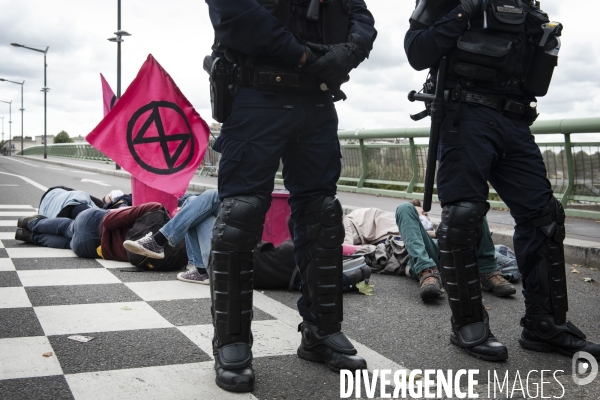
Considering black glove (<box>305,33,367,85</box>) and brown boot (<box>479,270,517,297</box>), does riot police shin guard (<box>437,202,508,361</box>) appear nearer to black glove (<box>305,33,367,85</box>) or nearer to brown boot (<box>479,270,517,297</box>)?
black glove (<box>305,33,367,85</box>)

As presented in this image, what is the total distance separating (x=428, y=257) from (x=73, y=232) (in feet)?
10.2

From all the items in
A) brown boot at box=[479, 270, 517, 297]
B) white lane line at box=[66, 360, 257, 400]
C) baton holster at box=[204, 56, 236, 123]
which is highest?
baton holster at box=[204, 56, 236, 123]

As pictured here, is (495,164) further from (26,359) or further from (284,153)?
(26,359)

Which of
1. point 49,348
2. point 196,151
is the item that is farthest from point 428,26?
point 196,151

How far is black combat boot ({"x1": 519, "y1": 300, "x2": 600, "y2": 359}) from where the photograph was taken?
10.6 ft

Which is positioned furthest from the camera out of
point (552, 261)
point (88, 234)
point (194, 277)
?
point (88, 234)

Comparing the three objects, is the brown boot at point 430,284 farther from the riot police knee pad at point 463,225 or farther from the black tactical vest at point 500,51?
the black tactical vest at point 500,51

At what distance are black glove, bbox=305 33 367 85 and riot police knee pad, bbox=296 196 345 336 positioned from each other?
0.52 m

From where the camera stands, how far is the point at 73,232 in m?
6.05

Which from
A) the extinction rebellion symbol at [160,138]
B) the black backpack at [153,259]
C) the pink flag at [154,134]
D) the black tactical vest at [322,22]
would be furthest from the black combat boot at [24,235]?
the black tactical vest at [322,22]

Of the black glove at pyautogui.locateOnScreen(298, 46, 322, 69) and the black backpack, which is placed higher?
the black glove at pyautogui.locateOnScreen(298, 46, 322, 69)

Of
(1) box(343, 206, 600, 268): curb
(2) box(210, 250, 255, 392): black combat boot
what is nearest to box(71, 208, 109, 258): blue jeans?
(2) box(210, 250, 255, 392): black combat boot

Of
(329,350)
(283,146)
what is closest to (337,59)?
(283,146)

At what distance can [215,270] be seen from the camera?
9.19ft
